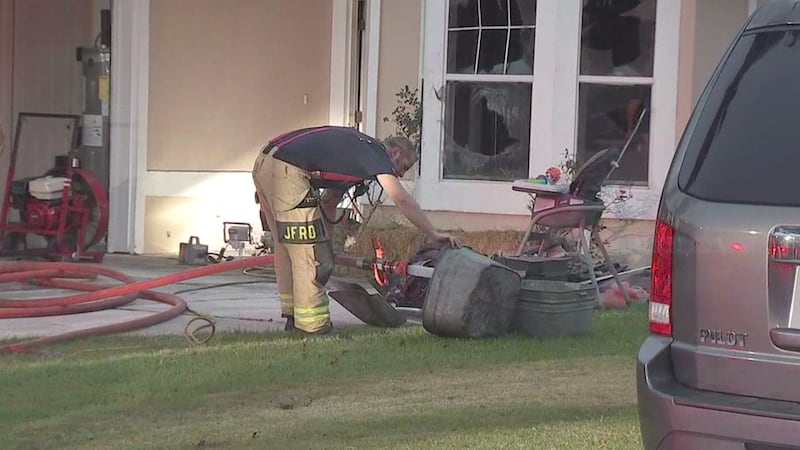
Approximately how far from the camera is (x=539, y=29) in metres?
10.9

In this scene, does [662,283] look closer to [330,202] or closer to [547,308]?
[547,308]

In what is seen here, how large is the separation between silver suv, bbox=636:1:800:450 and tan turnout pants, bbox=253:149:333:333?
3.92 meters

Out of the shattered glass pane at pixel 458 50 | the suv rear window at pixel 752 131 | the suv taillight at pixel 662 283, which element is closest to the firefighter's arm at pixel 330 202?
the shattered glass pane at pixel 458 50

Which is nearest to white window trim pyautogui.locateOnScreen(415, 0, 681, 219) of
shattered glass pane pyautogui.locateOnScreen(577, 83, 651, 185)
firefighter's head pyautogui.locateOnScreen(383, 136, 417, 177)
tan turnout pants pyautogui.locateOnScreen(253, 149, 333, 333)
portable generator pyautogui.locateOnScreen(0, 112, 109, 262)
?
shattered glass pane pyautogui.locateOnScreen(577, 83, 651, 185)

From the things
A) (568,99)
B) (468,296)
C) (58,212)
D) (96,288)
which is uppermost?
(568,99)

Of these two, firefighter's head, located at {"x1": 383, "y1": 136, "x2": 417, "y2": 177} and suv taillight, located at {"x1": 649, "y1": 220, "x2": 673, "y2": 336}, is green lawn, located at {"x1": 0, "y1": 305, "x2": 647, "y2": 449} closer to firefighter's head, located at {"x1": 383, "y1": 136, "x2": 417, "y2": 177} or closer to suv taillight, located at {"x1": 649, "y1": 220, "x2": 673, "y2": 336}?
firefighter's head, located at {"x1": 383, "y1": 136, "x2": 417, "y2": 177}

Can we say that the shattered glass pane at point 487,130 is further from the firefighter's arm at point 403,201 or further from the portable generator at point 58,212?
the firefighter's arm at point 403,201

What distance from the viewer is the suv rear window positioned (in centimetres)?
379

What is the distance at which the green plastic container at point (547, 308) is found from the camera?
7.81m

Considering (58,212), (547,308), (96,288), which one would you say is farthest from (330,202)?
(58,212)

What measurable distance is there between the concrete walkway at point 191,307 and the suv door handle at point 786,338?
16.4 feet

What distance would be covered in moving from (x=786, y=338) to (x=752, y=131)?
0.66m

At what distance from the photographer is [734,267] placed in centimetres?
380

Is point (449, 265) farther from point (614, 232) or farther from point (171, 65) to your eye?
point (171, 65)
